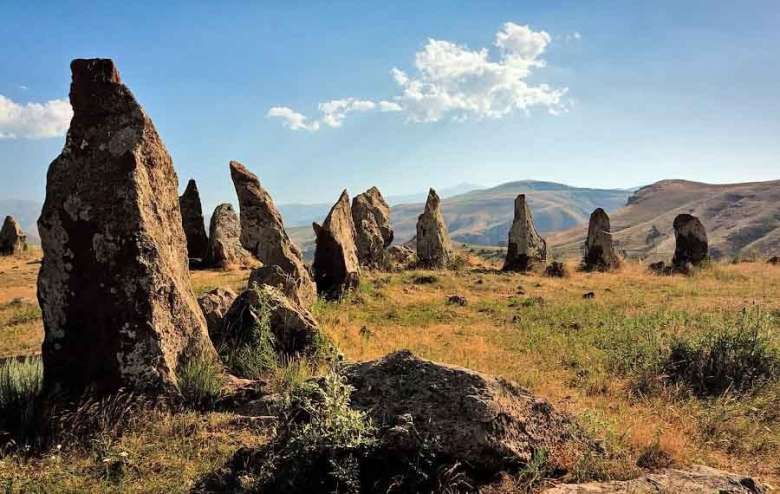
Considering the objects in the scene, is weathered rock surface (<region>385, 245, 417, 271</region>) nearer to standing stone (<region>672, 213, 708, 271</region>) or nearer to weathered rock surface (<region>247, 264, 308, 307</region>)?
weathered rock surface (<region>247, 264, 308, 307</region>)

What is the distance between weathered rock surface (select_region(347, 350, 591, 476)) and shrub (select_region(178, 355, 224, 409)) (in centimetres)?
226

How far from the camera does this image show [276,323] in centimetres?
1015

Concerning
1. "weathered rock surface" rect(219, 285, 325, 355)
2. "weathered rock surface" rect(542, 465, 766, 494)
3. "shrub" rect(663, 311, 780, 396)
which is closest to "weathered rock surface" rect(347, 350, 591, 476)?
"weathered rock surface" rect(542, 465, 766, 494)

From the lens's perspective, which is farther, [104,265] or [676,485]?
[104,265]

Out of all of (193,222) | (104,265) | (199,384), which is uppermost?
(193,222)

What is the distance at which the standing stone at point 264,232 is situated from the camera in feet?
55.8

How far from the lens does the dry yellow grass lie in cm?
615

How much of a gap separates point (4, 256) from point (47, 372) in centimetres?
2599

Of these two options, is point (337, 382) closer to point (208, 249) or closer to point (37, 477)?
point (37, 477)

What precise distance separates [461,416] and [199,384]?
12.4 feet

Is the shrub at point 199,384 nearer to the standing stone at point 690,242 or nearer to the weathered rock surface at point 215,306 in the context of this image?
the weathered rock surface at point 215,306

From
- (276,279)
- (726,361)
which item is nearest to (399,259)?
(276,279)

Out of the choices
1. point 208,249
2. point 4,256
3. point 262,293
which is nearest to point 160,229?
point 262,293

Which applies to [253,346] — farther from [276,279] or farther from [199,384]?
[276,279]
